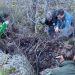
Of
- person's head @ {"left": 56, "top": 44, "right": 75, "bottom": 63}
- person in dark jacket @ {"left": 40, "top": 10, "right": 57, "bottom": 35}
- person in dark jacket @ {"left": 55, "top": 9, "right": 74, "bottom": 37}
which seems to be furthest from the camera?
person in dark jacket @ {"left": 40, "top": 10, "right": 57, "bottom": 35}

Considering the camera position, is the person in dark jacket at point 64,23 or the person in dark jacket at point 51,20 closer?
the person in dark jacket at point 64,23

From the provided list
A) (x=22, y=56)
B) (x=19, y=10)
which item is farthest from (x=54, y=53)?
(x=19, y=10)

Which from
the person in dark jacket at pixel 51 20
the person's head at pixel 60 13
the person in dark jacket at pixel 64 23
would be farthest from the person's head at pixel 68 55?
the person in dark jacket at pixel 51 20

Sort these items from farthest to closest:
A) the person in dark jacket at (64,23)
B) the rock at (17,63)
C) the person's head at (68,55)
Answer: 1. the person in dark jacket at (64,23)
2. the rock at (17,63)
3. the person's head at (68,55)

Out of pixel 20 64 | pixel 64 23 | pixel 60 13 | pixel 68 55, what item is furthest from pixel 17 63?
pixel 68 55

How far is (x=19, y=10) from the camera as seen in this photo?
11.0 metres

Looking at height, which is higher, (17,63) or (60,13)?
(60,13)

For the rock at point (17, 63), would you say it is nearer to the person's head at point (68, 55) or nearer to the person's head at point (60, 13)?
the person's head at point (60, 13)

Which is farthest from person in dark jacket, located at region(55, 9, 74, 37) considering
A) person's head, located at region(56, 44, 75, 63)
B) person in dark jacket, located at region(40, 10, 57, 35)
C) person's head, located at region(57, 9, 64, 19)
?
person's head, located at region(56, 44, 75, 63)

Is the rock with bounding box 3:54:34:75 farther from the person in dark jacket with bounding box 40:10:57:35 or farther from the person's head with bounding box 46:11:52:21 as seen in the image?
the person's head with bounding box 46:11:52:21

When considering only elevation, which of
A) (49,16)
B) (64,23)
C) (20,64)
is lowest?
(20,64)

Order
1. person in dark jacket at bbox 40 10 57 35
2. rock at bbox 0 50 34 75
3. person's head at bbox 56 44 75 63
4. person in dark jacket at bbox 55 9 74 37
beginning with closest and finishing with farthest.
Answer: person's head at bbox 56 44 75 63 → rock at bbox 0 50 34 75 → person in dark jacket at bbox 55 9 74 37 → person in dark jacket at bbox 40 10 57 35

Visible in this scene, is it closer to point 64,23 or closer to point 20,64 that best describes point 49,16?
point 64,23

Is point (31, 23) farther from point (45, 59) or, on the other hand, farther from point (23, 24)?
point (45, 59)
